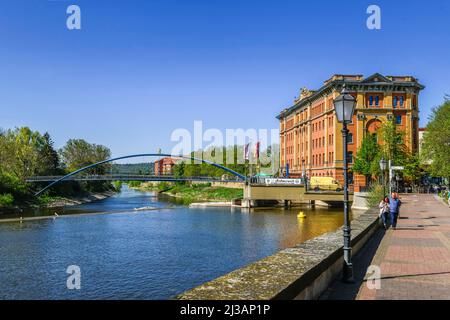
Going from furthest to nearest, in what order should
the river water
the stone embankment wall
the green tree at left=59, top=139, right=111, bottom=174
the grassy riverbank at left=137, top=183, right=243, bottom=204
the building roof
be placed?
the green tree at left=59, top=139, right=111, bottom=174
the grassy riverbank at left=137, top=183, right=243, bottom=204
the building roof
the river water
the stone embankment wall

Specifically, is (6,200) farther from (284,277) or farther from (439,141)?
(284,277)

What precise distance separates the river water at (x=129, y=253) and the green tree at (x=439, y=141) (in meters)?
13.5

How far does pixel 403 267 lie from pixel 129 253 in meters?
17.3

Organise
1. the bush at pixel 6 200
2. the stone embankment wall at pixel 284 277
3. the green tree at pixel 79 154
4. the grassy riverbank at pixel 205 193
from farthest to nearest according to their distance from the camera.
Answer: the green tree at pixel 79 154 → the grassy riverbank at pixel 205 193 → the bush at pixel 6 200 → the stone embankment wall at pixel 284 277

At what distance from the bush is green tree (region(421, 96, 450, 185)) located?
53939mm

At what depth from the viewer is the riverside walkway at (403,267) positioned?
318 inches

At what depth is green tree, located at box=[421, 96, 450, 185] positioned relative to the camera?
43.6 meters

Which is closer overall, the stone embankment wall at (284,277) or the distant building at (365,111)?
the stone embankment wall at (284,277)

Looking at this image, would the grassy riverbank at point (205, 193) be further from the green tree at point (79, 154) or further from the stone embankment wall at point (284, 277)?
the stone embankment wall at point (284, 277)

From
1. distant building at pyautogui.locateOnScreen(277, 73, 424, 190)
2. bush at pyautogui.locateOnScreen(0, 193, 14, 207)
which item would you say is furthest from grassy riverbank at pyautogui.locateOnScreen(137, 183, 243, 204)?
bush at pyautogui.locateOnScreen(0, 193, 14, 207)

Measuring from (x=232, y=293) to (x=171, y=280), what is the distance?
41.6ft

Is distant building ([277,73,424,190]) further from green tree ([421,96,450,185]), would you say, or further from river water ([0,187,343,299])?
river water ([0,187,343,299])

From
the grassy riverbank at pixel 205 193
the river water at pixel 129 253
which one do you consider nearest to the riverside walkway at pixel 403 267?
the river water at pixel 129 253

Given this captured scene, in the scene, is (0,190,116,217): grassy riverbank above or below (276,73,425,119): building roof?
below
